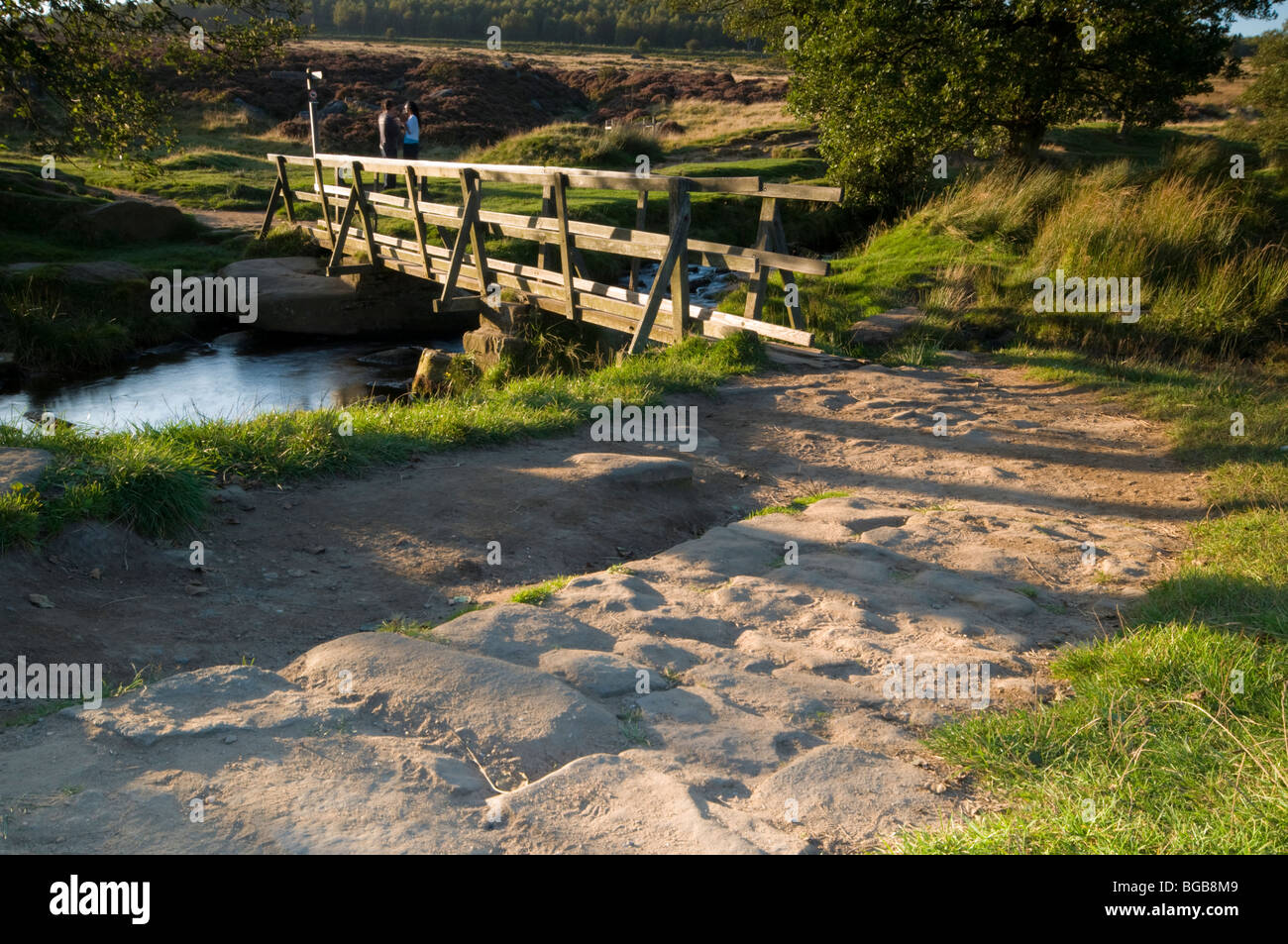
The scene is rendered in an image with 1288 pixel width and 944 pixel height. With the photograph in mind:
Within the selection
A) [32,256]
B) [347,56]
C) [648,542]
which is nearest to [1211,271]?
[648,542]

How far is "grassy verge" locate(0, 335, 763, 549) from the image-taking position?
15.9ft

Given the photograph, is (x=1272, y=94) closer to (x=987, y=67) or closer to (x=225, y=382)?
(x=987, y=67)

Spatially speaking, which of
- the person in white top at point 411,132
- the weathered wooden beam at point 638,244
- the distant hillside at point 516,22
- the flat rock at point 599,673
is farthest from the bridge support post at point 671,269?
the distant hillside at point 516,22

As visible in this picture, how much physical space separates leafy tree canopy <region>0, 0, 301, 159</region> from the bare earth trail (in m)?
5.89

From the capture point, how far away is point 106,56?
32.6ft

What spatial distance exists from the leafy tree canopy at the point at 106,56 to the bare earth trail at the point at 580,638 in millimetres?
5895

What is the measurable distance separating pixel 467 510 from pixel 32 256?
1405 cm

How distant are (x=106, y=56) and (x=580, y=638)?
9400 mm

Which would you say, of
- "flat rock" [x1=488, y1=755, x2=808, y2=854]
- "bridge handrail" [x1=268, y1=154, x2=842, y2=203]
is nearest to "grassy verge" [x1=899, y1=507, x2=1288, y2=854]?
"flat rock" [x1=488, y1=755, x2=808, y2=854]

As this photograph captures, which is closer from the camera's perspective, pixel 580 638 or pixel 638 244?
pixel 580 638

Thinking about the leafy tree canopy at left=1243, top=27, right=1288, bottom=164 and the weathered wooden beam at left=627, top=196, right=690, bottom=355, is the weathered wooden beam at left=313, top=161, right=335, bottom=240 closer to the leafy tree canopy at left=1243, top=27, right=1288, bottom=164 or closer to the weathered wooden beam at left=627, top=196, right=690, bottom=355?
the weathered wooden beam at left=627, top=196, right=690, bottom=355

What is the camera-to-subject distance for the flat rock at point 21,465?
4692mm

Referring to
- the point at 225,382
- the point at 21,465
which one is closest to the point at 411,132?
the point at 225,382

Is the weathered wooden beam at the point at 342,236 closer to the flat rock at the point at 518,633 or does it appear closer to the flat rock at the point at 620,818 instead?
the flat rock at the point at 518,633
